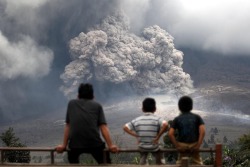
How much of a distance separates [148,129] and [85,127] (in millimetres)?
1086

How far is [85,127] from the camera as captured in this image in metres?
7.00

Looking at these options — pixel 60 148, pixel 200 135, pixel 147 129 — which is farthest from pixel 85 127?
pixel 200 135

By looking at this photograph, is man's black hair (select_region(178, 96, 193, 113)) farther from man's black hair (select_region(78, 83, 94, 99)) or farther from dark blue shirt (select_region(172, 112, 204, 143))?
man's black hair (select_region(78, 83, 94, 99))

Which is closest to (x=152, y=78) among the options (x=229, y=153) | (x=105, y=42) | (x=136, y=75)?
(x=136, y=75)

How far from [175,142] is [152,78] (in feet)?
577

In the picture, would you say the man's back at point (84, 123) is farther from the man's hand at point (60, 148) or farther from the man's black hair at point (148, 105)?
the man's black hair at point (148, 105)

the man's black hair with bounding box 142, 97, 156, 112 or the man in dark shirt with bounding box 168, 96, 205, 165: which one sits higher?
the man's black hair with bounding box 142, 97, 156, 112

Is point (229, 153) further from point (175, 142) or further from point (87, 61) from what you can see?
point (87, 61)

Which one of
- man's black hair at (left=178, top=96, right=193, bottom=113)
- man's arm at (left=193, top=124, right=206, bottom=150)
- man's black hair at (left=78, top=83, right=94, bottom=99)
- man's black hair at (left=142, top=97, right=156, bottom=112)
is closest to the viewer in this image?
man's black hair at (left=78, top=83, right=94, bottom=99)

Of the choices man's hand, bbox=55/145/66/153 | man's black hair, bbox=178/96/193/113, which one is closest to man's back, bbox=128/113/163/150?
man's black hair, bbox=178/96/193/113

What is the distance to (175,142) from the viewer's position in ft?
24.2

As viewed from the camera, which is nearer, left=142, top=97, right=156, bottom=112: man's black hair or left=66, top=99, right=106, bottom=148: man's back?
left=66, top=99, right=106, bottom=148: man's back

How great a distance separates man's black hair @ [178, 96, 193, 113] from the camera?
7.36 m

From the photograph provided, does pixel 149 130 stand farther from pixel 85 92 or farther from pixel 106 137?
pixel 85 92
